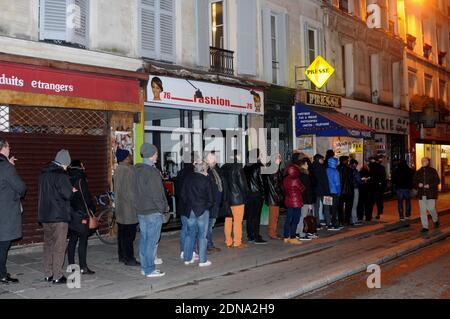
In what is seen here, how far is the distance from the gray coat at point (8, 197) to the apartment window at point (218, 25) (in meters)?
9.10

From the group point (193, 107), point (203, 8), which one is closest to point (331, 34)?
point (203, 8)

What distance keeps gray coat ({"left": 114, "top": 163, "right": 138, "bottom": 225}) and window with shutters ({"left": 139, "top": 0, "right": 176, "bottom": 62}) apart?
193 inches

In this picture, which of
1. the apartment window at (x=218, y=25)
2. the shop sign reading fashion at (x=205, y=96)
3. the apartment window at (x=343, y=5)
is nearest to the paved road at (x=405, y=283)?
the shop sign reading fashion at (x=205, y=96)

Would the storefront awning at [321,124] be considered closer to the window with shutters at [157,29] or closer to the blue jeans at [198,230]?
the window with shutters at [157,29]

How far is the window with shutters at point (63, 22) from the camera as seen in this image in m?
10.1

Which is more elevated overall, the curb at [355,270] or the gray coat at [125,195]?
the gray coat at [125,195]

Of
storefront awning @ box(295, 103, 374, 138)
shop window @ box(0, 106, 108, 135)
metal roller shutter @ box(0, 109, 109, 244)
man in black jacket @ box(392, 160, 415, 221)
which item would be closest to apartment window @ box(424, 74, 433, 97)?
storefront awning @ box(295, 103, 374, 138)

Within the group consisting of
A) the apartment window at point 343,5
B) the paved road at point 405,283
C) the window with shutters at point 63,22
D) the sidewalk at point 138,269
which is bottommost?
the paved road at point 405,283

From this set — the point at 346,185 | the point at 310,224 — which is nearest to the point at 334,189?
the point at 346,185

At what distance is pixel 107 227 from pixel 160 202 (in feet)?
13.6

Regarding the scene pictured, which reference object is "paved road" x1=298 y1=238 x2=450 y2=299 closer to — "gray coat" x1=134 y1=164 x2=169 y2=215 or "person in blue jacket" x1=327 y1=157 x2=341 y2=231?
"gray coat" x1=134 y1=164 x2=169 y2=215

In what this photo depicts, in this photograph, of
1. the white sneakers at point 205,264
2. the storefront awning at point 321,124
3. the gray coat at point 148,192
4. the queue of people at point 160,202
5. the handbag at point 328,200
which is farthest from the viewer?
the storefront awning at point 321,124

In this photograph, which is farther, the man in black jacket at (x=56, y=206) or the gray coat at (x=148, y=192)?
the gray coat at (x=148, y=192)
